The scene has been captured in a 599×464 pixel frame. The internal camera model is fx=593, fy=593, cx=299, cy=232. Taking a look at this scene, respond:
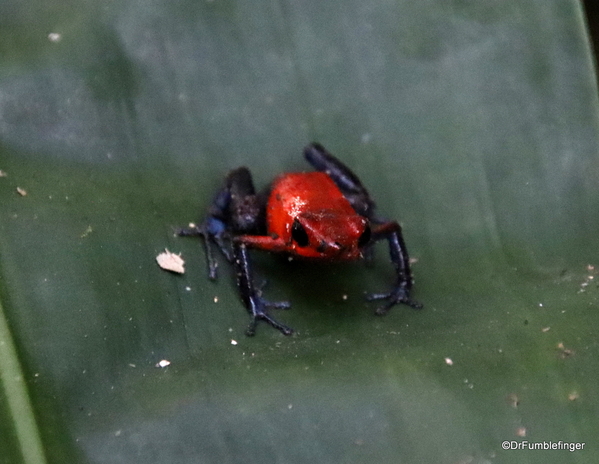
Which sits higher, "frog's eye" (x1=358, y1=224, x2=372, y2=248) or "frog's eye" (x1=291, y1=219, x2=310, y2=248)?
"frog's eye" (x1=291, y1=219, x2=310, y2=248)

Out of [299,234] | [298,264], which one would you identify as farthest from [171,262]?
[298,264]

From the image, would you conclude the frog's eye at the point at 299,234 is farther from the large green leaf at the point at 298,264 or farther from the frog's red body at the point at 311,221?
the large green leaf at the point at 298,264

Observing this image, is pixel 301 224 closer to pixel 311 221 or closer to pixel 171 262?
pixel 311 221

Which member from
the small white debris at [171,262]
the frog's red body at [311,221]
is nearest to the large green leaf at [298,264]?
the small white debris at [171,262]

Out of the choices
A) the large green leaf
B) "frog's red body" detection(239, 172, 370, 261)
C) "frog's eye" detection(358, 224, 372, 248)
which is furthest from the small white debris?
"frog's eye" detection(358, 224, 372, 248)

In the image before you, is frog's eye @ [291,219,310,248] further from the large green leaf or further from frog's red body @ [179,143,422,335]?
the large green leaf

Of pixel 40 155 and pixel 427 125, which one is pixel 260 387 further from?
pixel 427 125
